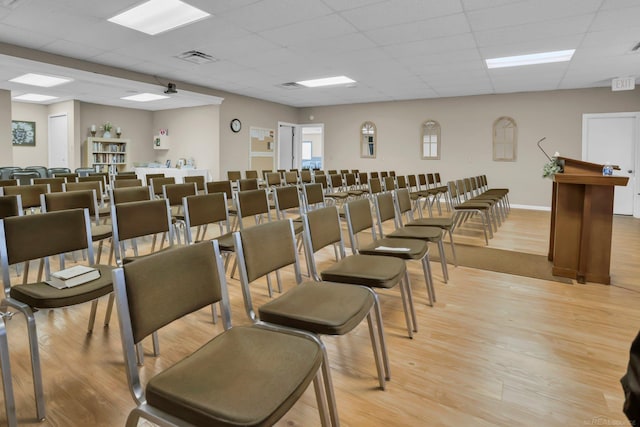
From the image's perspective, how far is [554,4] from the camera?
3918mm

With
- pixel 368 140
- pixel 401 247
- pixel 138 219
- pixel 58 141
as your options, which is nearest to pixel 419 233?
pixel 401 247

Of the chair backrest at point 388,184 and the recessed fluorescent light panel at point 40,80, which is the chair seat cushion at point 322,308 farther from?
the recessed fluorescent light panel at point 40,80

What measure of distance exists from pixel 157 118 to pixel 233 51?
657 cm

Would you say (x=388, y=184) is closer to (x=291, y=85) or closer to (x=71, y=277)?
(x=291, y=85)

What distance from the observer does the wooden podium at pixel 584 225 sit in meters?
3.29

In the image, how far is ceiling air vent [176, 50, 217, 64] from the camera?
586cm

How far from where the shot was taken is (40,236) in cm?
209

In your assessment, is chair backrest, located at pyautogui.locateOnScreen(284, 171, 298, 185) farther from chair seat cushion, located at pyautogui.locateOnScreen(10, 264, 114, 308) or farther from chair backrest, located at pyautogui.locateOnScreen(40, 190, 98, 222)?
chair seat cushion, located at pyautogui.locateOnScreen(10, 264, 114, 308)

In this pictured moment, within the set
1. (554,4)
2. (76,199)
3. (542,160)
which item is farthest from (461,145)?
(76,199)

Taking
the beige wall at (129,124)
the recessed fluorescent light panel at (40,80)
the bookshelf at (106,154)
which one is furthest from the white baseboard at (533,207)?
the bookshelf at (106,154)

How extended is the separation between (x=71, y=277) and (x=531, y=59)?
7.05 meters

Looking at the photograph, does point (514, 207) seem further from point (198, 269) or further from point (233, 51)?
point (198, 269)

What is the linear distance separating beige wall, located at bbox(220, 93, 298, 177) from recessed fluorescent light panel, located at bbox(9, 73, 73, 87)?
328 cm

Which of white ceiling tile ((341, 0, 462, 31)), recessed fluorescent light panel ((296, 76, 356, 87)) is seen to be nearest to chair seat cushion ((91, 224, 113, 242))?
white ceiling tile ((341, 0, 462, 31))
